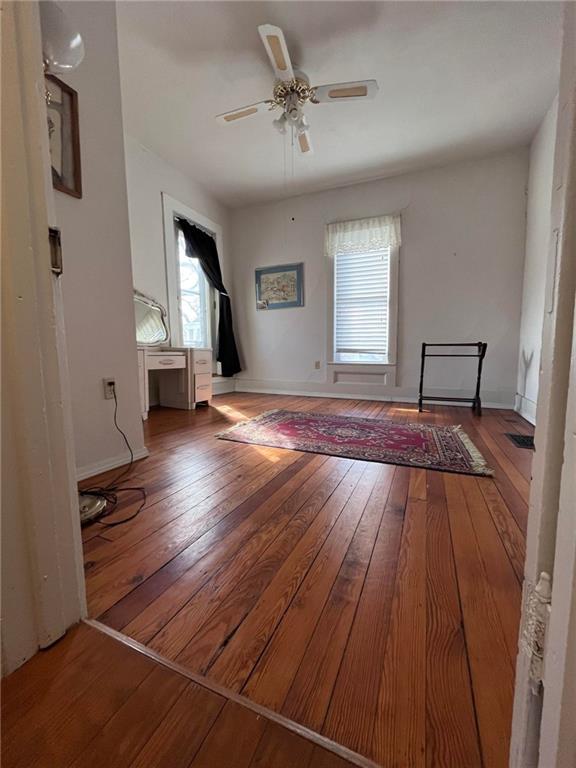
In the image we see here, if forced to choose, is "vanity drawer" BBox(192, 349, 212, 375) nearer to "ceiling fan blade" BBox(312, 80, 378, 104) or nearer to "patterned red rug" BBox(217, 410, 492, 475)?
"patterned red rug" BBox(217, 410, 492, 475)

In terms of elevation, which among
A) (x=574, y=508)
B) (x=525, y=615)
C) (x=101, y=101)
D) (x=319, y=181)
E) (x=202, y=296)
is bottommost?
(x=525, y=615)

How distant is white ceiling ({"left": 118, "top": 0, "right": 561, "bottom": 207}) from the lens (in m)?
1.72

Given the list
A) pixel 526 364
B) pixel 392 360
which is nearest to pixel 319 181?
pixel 392 360

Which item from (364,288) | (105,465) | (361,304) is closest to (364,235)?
(364,288)

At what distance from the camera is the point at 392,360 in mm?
3574

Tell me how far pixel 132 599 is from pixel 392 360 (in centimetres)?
334

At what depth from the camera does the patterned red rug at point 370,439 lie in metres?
1.68

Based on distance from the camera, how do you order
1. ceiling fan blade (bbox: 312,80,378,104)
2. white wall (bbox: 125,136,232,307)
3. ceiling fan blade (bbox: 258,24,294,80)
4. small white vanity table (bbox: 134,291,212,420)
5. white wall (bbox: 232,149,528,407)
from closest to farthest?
ceiling fan blade (bbox: 258,24,294,80) → ceiling fan blade (bbox: 312,80,378,104) → white wall (bbox: 125,136,232,307) → small white vanity table (bbox: 134,291,212,420) → white wall (bbox: 232,149,528,407)

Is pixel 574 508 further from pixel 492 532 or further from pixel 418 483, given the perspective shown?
pixel 418 483

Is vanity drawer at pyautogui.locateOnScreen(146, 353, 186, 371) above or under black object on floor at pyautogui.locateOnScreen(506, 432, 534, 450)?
above

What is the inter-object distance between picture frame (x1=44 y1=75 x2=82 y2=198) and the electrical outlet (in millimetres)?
860

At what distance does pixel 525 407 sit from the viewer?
107 inches

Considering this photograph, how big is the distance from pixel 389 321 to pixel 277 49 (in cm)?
250

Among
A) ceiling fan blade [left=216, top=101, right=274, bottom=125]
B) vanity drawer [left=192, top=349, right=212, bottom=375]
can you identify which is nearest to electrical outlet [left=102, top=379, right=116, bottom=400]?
vanity drawer [left=192, top=349, right=212, bottom=375]
